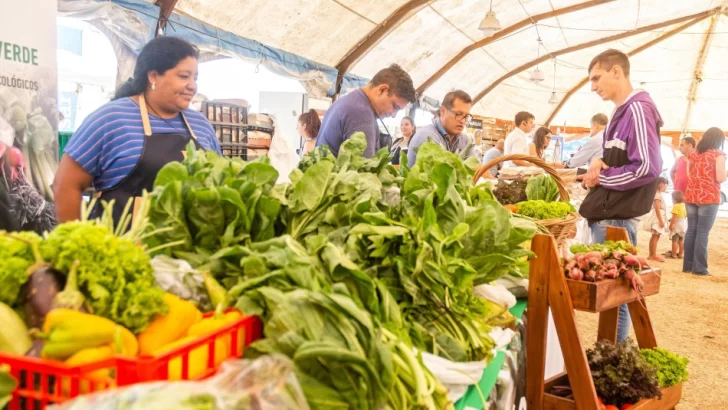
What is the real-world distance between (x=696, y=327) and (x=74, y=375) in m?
5.60

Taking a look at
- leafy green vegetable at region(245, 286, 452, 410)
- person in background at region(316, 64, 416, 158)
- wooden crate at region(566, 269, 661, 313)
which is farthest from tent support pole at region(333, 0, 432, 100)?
leafy green vegetable at region(245, 286, 452, 410)

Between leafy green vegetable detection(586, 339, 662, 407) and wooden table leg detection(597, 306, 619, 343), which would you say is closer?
leafy green vegetable detection(586, 339, 662, 407)

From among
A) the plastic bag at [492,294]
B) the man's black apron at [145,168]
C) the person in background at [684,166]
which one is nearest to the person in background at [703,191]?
the person in background at [684,166]

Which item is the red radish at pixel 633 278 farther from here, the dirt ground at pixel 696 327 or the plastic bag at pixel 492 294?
the dirt ground at pixel 696 327

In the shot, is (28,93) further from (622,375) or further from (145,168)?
(622,375)

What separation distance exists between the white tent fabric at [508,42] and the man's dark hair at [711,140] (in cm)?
417

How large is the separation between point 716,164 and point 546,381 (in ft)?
20.5

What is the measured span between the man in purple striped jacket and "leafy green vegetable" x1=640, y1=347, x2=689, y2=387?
0.59 metres

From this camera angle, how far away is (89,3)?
4496 mm

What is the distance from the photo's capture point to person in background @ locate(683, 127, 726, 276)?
23.5 ft

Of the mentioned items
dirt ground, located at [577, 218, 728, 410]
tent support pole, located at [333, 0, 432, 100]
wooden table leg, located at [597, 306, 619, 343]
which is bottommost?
dirt ground, located at [577, 218, 728, 410]

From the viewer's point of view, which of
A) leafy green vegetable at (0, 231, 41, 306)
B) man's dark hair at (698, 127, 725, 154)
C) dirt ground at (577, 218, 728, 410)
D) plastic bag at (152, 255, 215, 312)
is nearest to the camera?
leafy green vegetable at (0, 231, 41, 306)

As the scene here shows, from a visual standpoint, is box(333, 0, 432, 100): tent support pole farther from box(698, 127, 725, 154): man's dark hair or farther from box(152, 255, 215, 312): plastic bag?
box(152, 255, 215, 312): plastic bag

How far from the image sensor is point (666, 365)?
2676 mm
